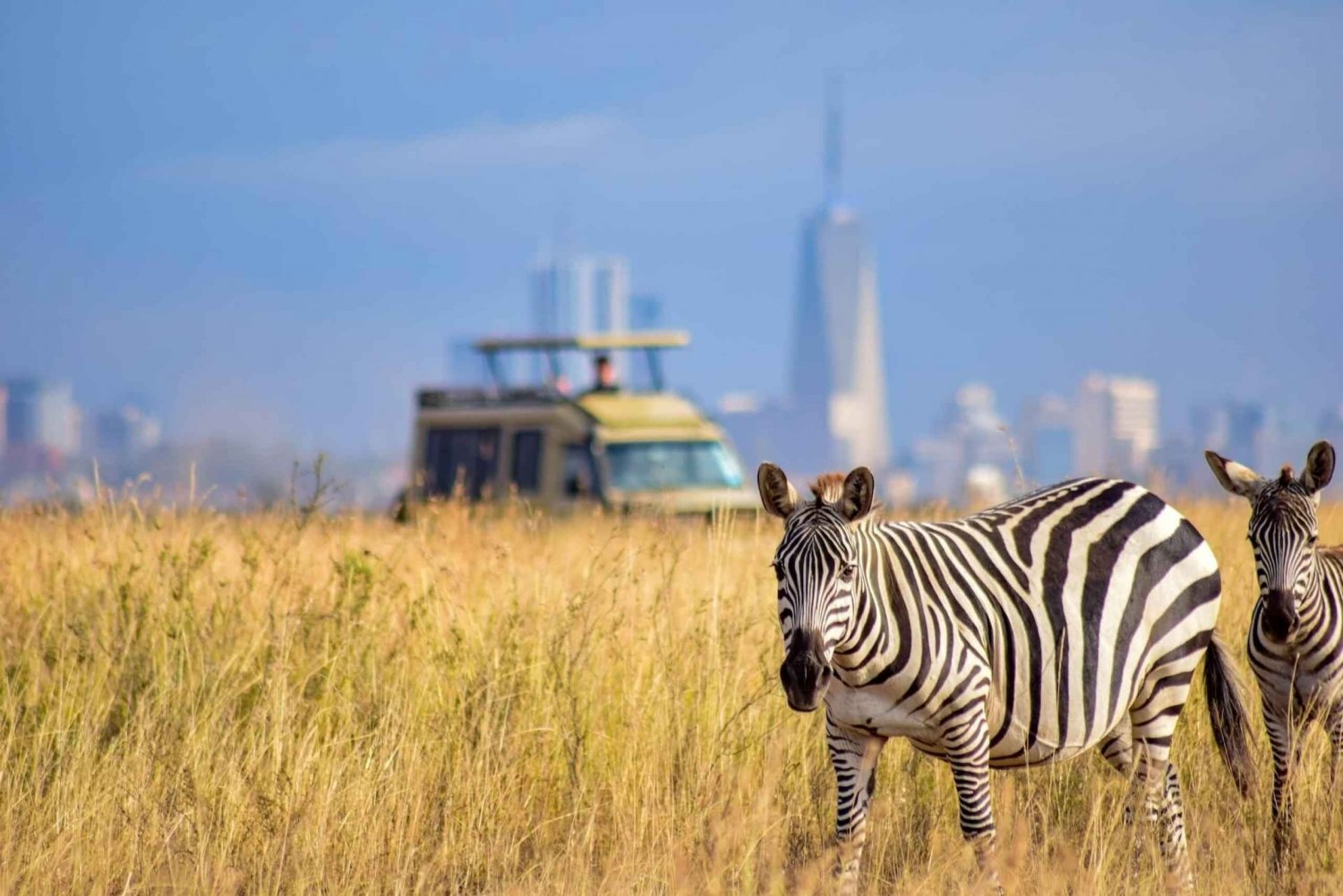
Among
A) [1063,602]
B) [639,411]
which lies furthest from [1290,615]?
[639,411]

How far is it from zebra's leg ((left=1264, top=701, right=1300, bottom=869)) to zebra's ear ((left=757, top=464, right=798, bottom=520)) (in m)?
2.12

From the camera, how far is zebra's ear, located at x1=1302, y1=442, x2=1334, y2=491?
5.46 meters

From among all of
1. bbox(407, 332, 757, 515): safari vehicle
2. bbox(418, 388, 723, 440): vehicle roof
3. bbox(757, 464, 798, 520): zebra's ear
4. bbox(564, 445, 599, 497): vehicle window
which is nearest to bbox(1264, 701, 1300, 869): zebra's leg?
bbox(757, 464, 798, 520): zebra's ear

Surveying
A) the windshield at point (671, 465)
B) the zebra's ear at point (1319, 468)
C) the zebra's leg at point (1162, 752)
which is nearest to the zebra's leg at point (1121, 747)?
the zebra's leg at point (1162, 752)

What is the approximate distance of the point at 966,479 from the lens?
35.2 ft

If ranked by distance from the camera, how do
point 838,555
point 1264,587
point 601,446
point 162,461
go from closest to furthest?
point 838,555, point 1264,587, point 162,461, point 601,446

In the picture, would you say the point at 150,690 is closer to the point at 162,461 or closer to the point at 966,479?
the point at 162,461

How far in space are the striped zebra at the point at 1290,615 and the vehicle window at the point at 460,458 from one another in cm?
1272

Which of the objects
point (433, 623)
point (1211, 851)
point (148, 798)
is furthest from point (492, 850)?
point (1211, 851)

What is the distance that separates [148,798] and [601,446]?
10.9m

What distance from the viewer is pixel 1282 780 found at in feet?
18.8

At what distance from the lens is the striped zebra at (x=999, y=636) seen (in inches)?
179

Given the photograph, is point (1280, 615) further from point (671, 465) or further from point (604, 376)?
point (604, 376)

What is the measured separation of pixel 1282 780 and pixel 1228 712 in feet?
1.09
